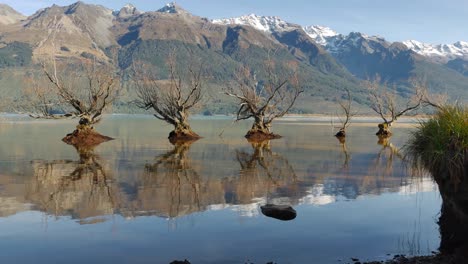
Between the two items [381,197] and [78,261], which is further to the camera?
[381,197]

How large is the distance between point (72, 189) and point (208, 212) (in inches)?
358

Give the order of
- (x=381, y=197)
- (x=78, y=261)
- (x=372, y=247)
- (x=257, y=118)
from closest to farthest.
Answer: (x=78, y=261), (x=372, y=247), (x=381, y=197), (x=257, y=118)

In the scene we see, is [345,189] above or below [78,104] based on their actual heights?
below

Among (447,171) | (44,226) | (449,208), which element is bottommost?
(44,226)

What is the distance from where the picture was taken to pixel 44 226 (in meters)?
17.9

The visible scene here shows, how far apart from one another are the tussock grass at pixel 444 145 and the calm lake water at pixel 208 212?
2488mm

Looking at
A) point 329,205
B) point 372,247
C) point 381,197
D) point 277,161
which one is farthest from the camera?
point 277,161

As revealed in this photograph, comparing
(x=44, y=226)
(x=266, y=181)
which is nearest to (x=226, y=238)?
(x=44, y=226)

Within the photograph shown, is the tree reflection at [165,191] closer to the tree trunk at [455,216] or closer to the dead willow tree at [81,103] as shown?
the tree trunk at [455,216]

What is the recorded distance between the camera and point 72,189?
25.3m

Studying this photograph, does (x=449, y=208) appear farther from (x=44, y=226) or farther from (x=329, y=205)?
(x=44, y=226)

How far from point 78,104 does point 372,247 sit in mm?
53518

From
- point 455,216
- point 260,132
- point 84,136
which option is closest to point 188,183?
point 455,216

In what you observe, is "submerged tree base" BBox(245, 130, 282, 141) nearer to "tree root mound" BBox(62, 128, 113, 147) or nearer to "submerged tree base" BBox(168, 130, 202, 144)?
"submerged tree base" BBox(168, 130, 202, 144)
